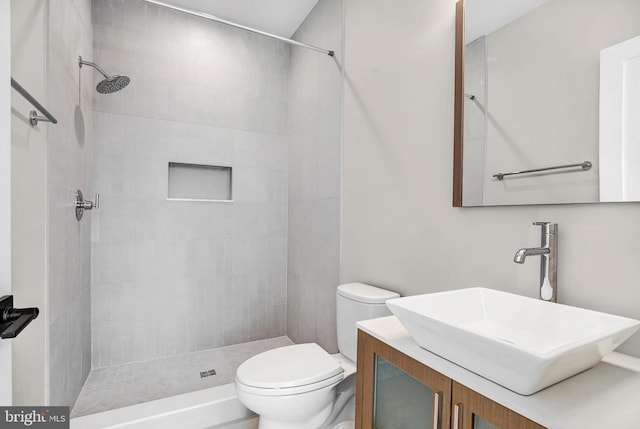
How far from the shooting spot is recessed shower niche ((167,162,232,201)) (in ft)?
8.22

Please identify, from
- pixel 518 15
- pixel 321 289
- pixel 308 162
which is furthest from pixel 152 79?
pixel 518 15

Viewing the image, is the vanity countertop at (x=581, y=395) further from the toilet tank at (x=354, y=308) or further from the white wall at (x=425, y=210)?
the toilet tank at (x=354, y=308)

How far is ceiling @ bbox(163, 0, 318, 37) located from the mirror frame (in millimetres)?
1468

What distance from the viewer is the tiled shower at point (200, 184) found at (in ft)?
7.36

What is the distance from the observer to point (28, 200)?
3.68 ft

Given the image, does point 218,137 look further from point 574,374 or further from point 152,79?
point 574,374

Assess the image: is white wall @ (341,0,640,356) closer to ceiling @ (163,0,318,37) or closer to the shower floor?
ceiling @ (163,0,318,37)

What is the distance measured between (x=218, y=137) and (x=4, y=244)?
199 centimetres

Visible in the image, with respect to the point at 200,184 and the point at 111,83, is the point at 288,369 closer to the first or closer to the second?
the point at 200,184

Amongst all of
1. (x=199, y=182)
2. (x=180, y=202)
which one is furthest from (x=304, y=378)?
(x=199, y=182)

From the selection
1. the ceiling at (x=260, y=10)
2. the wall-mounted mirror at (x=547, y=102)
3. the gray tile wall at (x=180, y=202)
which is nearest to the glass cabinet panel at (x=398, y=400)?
the wall-mounted mirror at (x=547, y=102)

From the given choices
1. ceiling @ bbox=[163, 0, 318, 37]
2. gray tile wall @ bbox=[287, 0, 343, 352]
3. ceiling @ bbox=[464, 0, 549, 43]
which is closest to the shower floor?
gray tile wall @ bbox=[287, 0, 343, 352]

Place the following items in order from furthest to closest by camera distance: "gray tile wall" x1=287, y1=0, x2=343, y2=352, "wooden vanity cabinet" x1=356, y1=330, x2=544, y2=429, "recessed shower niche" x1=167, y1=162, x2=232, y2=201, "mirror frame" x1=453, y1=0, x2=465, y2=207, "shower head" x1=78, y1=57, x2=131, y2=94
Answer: "recessed shower niche" x1=167, y1=162, x2=232, y2=201, "gray tile wall" x1=287, y1=0, x2=343, y2=352, "shower head" x1=78, y1=57, x2=131, y2=94, "mirror frame" x1=453, y1=0, x2=465, y2=207, "wooden vanity cabinet" x1=356, y1=330, x2=544, y2=429

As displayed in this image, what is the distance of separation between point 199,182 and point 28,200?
148 centimetres
